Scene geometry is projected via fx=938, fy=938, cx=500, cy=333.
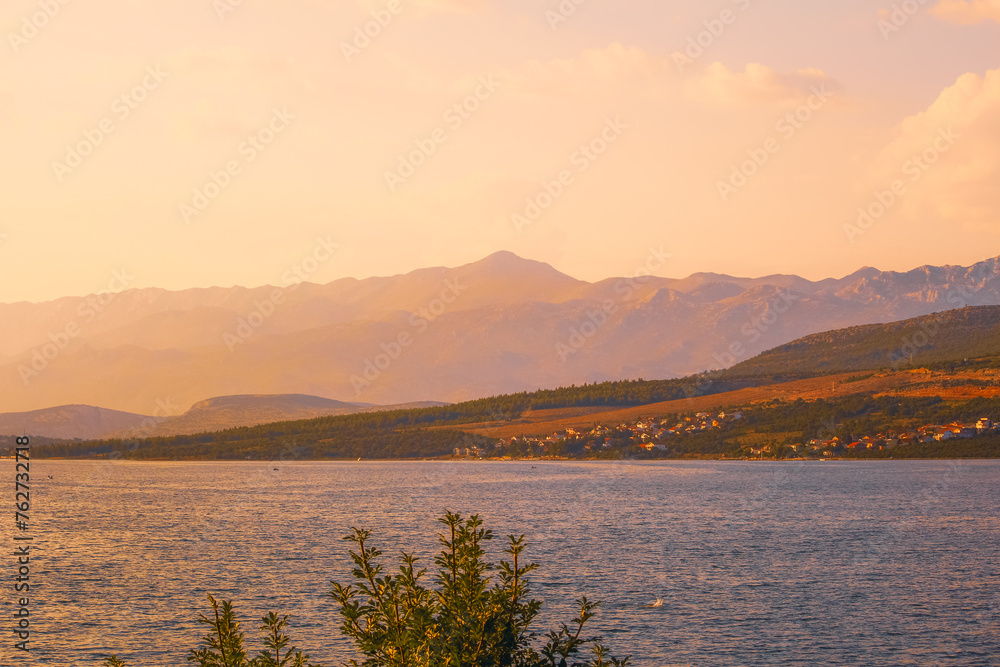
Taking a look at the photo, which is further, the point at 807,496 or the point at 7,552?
the point at 807,496

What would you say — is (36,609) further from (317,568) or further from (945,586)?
(945,586)

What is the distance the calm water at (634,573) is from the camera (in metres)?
58.6

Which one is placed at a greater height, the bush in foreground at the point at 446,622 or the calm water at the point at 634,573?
the bush in foreground at the point at 446,622

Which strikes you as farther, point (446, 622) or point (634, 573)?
point (634, 573)

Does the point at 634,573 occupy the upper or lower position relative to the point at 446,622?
lower

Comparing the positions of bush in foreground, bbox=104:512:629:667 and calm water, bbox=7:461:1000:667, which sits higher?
bush in foreground, bbox=104:512:629:667

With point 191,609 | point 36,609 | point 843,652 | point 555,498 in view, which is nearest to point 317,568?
point 191,609

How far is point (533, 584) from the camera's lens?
7862 cm

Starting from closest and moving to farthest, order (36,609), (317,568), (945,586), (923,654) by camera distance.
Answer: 1. (923,654)
2. (36,609)
3. (945,586)
4. (317,568)

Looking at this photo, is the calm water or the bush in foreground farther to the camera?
the calm water

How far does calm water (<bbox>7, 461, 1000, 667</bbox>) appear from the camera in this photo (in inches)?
→ 2307

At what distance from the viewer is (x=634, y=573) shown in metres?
85.2

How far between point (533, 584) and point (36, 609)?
3817 cm

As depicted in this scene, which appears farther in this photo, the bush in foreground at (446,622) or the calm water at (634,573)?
the calm water at (634,573)
